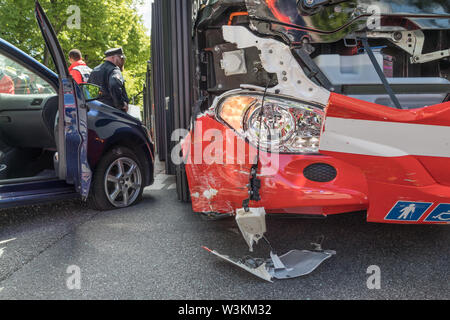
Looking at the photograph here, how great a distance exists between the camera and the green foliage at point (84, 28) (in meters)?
10.5

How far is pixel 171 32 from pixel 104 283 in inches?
104

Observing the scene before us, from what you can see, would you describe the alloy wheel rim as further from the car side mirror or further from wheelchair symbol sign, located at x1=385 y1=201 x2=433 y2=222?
wheelchair symbol sign, located at x1=385 y1=201 x2=433 y2=222

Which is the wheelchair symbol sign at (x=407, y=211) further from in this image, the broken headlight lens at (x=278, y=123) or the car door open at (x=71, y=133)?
the car door open at (x=71, y=133)

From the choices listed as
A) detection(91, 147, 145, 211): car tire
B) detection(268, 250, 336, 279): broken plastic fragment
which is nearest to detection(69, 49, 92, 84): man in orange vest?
detection(91, 147, 145, 211): car tire

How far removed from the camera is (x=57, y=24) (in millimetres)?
11398

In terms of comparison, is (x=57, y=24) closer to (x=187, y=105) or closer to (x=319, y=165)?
(x=187, y=105)

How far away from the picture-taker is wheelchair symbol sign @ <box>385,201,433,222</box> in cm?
194

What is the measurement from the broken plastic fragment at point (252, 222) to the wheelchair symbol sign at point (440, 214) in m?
0.89

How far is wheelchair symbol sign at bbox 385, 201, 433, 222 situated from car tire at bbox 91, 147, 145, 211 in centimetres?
264

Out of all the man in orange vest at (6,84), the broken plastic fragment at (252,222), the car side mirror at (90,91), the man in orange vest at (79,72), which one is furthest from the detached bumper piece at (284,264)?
the man in orange vest at (79,72)

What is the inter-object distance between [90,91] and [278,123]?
86.8 inches

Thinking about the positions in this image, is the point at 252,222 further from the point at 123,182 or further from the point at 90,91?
the point at 90,91
